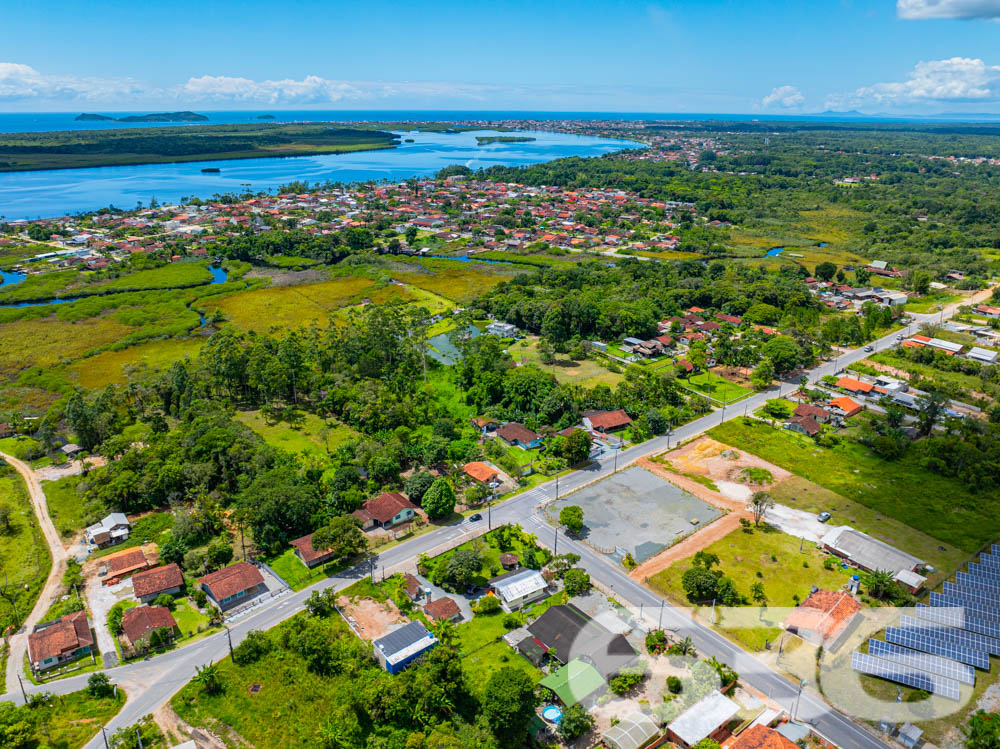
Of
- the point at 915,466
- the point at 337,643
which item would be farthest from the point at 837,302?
the point at 337,643

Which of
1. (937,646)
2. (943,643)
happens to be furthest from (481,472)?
(943,643)

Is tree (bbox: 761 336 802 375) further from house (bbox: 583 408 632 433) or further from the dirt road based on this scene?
the dirt road

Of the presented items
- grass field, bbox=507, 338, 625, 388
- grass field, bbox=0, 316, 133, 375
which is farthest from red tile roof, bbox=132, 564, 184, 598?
grass field, bbox=0, 316, 133, 375

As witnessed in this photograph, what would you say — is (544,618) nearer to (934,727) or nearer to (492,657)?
(492,657)

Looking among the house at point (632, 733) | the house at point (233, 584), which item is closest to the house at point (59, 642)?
the house at point (233, 584)

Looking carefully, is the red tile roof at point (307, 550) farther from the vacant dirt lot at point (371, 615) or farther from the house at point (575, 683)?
the house at point (575, 683)
